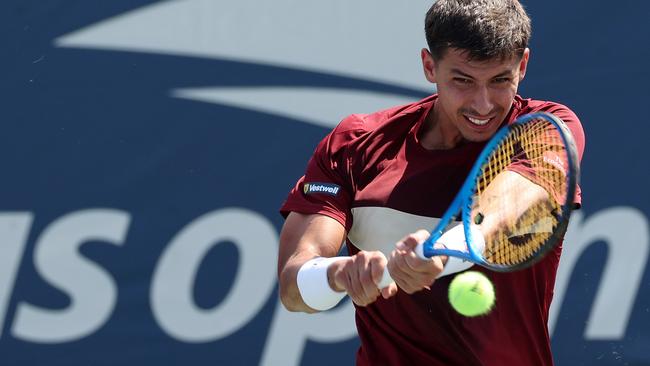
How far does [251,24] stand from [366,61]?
52 centimetres

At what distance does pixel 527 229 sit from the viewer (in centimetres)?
283

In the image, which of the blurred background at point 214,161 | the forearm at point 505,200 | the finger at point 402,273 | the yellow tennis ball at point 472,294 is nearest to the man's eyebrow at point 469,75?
the forearm at point 505,200

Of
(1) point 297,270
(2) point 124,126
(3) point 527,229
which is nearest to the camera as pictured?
(3) point 527,229

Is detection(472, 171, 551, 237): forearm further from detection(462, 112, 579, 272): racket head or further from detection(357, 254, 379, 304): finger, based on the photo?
detection(357, 254, 379, 304): finger

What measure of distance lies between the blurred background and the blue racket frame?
2.11 metres

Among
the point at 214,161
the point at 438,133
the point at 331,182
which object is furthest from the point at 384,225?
the point at 214,161

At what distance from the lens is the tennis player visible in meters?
3.01

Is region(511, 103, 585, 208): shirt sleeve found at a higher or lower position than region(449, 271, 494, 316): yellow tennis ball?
higher

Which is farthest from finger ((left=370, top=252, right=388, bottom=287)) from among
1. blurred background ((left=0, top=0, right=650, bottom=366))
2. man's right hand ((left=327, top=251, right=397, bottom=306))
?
blurred background ((left=0, top=0, right=650, bottom=366))

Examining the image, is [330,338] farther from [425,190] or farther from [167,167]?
[425,190]

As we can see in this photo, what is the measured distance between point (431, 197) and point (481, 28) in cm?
47

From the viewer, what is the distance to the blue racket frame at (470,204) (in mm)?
2457

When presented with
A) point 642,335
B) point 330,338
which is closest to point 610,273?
point 642,335

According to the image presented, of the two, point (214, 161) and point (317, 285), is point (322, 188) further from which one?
point (214, 161)
